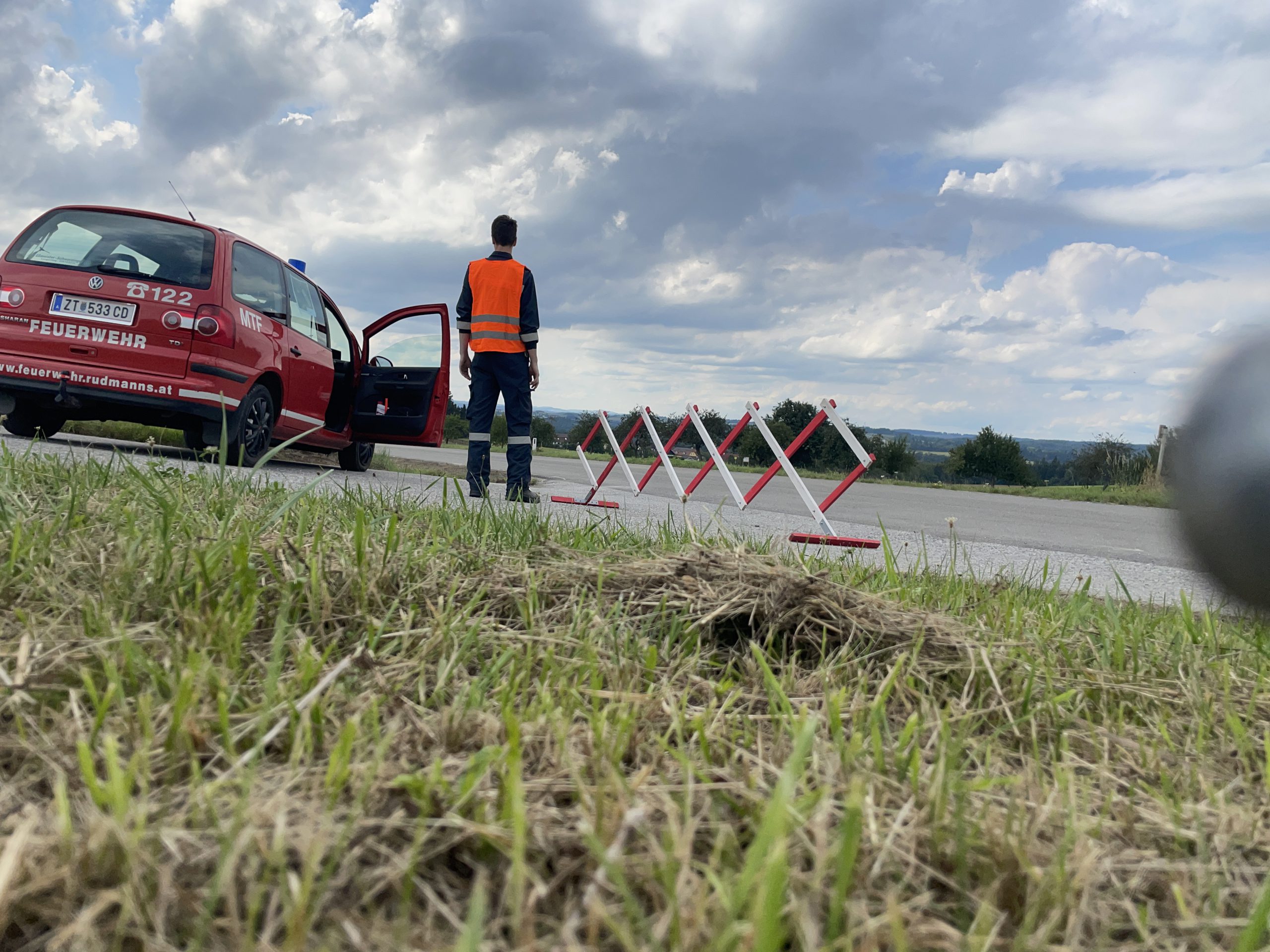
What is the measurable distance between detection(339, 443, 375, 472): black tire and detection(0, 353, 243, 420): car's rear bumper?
270 cm

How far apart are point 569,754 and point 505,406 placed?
6286mm

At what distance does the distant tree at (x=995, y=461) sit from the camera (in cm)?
6425

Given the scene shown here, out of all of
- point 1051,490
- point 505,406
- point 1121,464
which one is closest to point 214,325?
point 505,406

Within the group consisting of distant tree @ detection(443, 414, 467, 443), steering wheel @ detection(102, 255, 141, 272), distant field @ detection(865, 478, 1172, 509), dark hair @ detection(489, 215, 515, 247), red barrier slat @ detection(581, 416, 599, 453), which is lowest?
distant field @ detection(865, 478, 1172, 509)

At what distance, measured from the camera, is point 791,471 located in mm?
7336

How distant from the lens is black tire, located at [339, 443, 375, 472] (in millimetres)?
9688

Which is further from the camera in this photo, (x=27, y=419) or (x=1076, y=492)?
(x=1076, y=492)

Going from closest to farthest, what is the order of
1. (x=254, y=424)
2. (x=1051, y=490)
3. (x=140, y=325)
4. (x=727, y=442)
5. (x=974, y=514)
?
(x=140, y=325) → (x=254, y=424) → (x=727, y=442) → (x=974, y=514) → (x=1051, y=490)

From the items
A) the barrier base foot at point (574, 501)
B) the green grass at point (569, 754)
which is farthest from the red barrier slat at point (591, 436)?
the green grass at point (569, 754)

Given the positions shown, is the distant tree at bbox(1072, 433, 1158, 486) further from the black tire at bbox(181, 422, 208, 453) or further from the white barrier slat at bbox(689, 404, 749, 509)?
the black tire at bbox(181, 422, 208, 453)

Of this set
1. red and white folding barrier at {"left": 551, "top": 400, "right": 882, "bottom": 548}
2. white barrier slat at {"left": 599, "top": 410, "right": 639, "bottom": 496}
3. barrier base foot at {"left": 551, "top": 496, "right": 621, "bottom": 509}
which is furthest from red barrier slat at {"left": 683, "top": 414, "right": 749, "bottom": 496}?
white barrier slat at {"left": 599, "top": 410, "right": 639, "bottom": 496}

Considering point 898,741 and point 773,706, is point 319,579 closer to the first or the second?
point 773,706

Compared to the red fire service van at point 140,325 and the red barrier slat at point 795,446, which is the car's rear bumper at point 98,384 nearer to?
the red fire service van at point 140,325

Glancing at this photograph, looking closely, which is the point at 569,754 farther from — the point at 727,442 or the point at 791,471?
the point at 727,442
